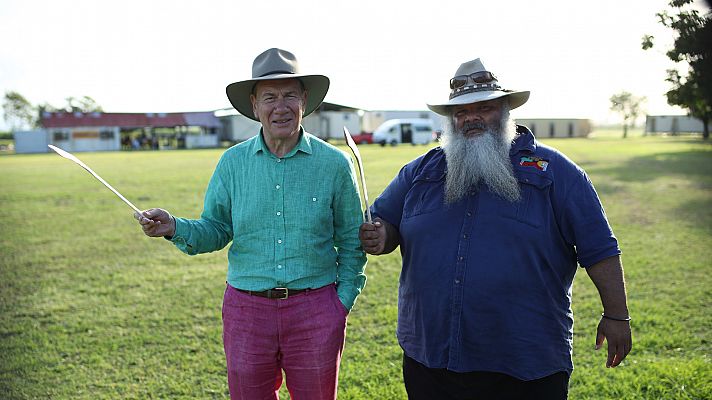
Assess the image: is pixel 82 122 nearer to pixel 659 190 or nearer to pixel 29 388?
pixel 659 190

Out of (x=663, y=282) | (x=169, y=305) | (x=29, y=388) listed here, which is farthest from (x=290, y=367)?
(x=663, y=282)

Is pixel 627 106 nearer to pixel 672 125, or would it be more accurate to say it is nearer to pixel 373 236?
pixel 672 125

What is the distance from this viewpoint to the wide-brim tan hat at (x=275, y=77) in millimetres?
2447

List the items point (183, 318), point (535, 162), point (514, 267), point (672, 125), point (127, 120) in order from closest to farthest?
point (514, 267) → point (535, 162) → point (183, 318) → point (127, 120) → point (672, 125)

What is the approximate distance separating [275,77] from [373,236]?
2.65 feet

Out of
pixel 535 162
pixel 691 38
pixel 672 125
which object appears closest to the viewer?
pixel 535 162

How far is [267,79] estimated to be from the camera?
245cm

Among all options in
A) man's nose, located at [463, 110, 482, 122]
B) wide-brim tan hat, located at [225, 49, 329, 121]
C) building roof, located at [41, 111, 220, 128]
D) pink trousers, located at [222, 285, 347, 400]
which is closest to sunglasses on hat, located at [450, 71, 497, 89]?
man's nose, located at [463, 110, 482, 122]

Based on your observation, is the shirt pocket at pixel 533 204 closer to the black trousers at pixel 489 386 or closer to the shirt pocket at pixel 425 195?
the shirt pocket at pixel 425 195

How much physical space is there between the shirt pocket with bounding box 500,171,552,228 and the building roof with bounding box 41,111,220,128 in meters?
56.3

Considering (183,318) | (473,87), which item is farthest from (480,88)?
(183,318)

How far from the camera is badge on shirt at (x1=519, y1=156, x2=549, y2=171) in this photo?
7.64ft

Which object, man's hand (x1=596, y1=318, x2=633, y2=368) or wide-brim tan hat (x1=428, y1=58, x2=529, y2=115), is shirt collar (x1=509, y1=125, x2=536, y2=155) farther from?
man's hand (x1=596, y1=318, x2=633, y2=368)

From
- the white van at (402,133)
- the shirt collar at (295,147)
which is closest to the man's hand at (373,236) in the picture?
the shirt collar at (295,147)
